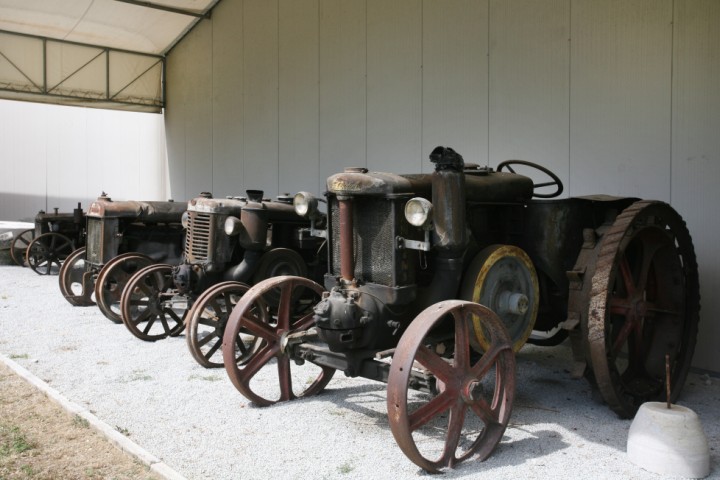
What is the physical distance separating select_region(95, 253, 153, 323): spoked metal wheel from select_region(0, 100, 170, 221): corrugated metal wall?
335 inches

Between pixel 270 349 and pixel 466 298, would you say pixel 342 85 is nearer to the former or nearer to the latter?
pixel 270 349

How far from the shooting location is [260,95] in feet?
31.8

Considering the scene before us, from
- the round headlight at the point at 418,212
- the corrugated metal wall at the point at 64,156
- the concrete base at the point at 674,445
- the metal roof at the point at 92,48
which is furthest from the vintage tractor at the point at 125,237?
the corrugated metal wall at the point at 64,156

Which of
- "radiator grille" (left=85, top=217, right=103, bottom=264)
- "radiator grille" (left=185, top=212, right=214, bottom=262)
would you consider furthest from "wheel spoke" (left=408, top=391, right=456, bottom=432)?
"radiator grille" (left=85, top=217, right=103, bottom=264)

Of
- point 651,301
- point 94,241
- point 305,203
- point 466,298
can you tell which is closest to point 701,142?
point 651,301

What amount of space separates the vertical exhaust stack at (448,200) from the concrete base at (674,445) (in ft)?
3.92

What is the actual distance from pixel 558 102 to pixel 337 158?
3274 mm

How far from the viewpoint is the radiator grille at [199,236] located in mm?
5461

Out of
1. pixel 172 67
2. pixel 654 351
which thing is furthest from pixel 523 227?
pixel 172 67

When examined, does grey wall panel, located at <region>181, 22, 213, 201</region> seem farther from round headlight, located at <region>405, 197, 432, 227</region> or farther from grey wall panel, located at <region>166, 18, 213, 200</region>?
round headlight, located at <region>405, 197, 432, 227</region>

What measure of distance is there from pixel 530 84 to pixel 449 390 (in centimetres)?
352

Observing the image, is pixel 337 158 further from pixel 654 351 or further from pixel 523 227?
pixel 654 351

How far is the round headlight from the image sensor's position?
3113 millimetres

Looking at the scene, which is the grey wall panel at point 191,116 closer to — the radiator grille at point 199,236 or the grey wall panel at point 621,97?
the radiator grille at point 199,236
